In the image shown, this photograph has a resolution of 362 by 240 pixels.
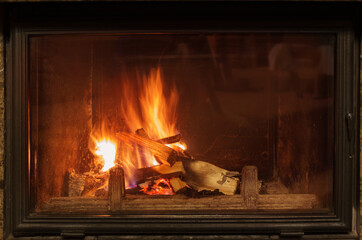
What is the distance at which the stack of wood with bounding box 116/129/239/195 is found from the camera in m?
1.38

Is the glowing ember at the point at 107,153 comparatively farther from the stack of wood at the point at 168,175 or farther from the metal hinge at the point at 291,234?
the metal hinge at the point at 291,234

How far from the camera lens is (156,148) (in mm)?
1422

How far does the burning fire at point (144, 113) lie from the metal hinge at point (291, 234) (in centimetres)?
50

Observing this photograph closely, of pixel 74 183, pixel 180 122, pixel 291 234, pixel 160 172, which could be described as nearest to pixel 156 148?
pixel 160 172

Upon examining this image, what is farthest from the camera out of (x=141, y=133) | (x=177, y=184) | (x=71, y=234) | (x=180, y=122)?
(x=180, y=122)

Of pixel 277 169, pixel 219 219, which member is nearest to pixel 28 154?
pixel 219 219

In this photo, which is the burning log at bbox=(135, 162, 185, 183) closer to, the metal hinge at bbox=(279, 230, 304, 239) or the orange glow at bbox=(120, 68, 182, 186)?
the orange glow at bbox=(120, 68, 182, 186)

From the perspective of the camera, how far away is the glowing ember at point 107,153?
1.51 meters

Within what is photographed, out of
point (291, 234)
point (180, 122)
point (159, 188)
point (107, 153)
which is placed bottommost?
point (291, 234)

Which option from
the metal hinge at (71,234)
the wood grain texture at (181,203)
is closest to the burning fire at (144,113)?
the wood grain texture at (181,203)

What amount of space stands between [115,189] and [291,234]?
0.58 meters

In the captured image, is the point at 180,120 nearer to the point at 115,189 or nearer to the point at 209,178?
the point at 209,178

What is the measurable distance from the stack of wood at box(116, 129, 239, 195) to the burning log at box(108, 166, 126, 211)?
15cm

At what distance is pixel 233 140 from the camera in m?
1.59
